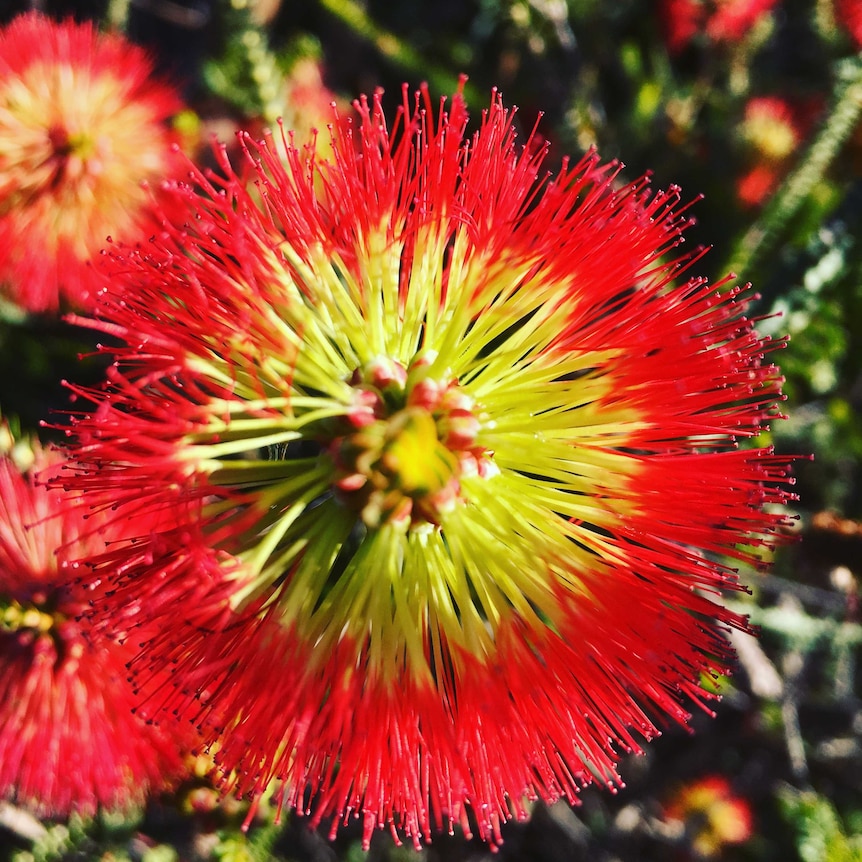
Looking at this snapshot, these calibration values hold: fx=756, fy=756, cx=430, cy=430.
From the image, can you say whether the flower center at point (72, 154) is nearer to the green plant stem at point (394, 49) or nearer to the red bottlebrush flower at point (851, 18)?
the green plant stem at point (394, 49)

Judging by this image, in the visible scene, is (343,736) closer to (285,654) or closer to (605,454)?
(285,654)

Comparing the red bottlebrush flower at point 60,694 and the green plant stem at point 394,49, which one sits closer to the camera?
the red bottlebrush flower at point 60,694

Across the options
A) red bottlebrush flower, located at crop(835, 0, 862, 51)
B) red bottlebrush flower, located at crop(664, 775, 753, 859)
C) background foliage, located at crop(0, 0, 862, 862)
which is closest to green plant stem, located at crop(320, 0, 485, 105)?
background foliage, located at crop(0, 0, 862, 862)

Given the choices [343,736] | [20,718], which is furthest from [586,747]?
[20,718]

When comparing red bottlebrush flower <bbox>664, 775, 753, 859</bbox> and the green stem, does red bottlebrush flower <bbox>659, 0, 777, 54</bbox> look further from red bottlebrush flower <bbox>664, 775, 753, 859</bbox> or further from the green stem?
red bottlebrush flower <bbox>664, 775, 753, 859</bbox>

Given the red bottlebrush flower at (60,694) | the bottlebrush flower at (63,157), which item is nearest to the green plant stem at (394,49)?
the bottlebrush flower at (63,157)

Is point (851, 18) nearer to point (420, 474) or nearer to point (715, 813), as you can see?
point (420, 474)

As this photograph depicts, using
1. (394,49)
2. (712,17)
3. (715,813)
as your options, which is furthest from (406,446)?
→ (712,17)
